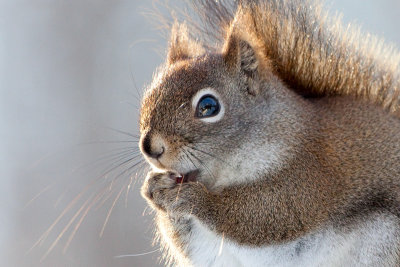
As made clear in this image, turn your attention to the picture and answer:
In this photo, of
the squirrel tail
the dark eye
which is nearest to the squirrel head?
the dark eye

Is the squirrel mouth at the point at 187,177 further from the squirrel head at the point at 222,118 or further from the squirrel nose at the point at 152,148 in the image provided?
the squirrel nose at the point at 152,148

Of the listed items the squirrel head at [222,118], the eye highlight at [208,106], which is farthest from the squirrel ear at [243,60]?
the eye highlight at [208,106]

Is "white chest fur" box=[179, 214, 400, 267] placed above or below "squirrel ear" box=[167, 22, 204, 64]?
below

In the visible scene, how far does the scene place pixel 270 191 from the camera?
183 centimetres

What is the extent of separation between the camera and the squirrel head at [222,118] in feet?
5.95

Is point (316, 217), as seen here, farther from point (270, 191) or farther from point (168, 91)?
point (168, 91)

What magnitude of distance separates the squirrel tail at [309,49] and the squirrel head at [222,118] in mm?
108

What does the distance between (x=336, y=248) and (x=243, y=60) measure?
1.89ft

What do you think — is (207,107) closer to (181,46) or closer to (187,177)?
(187,177)

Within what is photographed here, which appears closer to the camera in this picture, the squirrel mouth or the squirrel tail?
the squirrel mouth

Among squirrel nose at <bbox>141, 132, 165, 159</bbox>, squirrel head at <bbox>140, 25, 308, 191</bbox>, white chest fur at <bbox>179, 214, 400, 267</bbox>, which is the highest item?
squirrel head at <bbox>140, 25, 308, 191</bbox>

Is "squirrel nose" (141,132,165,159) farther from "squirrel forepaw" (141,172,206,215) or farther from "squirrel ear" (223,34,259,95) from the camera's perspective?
"squirrel ear" (223,34,259,95)

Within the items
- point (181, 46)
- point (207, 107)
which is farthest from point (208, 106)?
point (181, 46)

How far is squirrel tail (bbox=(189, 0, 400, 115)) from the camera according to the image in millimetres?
2066
